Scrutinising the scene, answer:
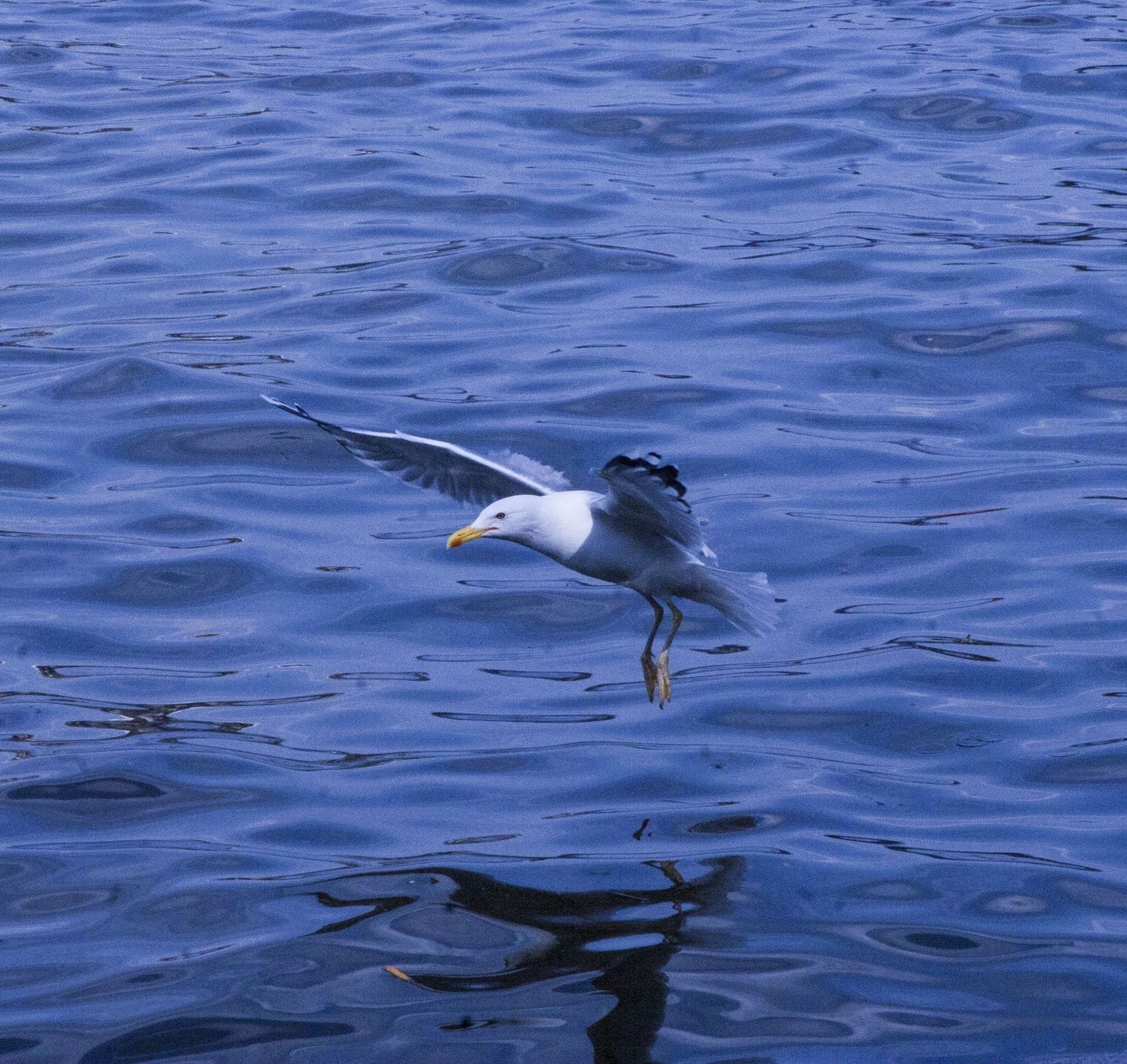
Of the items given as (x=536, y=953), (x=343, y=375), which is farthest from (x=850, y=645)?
(x=343, y=375)

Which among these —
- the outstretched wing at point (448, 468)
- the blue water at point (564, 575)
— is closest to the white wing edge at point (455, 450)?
the outstretched wing at point (448, 468)

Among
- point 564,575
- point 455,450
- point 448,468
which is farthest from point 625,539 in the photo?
point 564,575

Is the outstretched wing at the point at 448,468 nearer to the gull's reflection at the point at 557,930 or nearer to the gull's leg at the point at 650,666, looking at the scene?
the gull's leg at the point at 650,666

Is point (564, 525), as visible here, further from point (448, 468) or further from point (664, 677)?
point (448, 468)

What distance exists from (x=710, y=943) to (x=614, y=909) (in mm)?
376

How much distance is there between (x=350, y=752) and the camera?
8180 mm

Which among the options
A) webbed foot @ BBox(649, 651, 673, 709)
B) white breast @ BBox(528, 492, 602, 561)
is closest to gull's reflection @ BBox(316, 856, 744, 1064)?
webbed foot @ BBox(649, 651, 673, 709)

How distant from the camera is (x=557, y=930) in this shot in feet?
21.8

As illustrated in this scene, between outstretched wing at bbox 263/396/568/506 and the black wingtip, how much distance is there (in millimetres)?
1246

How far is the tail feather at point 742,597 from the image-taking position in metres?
7.77

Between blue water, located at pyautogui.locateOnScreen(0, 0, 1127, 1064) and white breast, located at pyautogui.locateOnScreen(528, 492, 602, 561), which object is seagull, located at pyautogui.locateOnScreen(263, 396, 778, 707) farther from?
blue water, located at pyautogui.locateOnScreen(0, 0, 1127, 1064)

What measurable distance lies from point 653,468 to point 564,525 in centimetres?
115

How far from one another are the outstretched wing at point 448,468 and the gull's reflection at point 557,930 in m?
1.74

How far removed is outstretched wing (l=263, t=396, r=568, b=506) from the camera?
8047 mm
